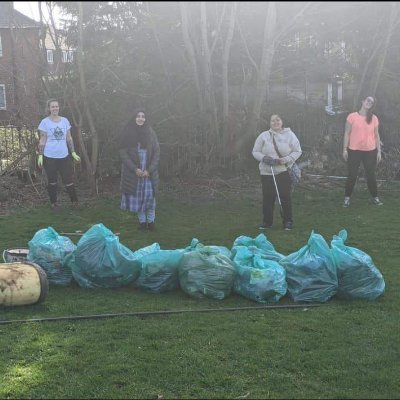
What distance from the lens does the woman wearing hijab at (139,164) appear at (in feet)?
22.9

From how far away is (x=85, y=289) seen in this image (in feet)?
15.7

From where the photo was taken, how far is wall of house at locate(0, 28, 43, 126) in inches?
395

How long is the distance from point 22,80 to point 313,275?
7.48 meters

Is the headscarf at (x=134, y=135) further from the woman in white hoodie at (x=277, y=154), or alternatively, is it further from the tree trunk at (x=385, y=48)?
the tree trunk at (x=385, y=48)

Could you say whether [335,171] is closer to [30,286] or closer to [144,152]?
[144,152]

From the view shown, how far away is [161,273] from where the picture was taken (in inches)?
185

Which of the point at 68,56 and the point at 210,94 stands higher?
the point at 68,56

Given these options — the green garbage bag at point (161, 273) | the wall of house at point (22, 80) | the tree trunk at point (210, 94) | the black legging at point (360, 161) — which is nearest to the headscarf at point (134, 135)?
the green garbage bag at point (161, 273)

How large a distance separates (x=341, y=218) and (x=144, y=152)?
2.97 metres

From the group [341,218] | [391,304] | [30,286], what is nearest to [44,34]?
[341,218]

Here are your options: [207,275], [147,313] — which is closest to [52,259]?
[147,313]

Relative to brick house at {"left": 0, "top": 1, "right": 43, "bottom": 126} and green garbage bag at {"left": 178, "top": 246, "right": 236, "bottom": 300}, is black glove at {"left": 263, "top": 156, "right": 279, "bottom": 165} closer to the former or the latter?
green garbage bag at {"left": 178, "top": 246, "right": 236, "bottom": 300}

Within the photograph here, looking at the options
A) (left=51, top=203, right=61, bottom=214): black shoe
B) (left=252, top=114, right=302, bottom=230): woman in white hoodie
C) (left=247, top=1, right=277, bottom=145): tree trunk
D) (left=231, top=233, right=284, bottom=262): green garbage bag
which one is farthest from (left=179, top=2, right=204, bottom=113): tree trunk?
(left=231, top=233, right=284, bottom=262): green garbage bag

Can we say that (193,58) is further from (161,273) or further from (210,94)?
(161,273)
